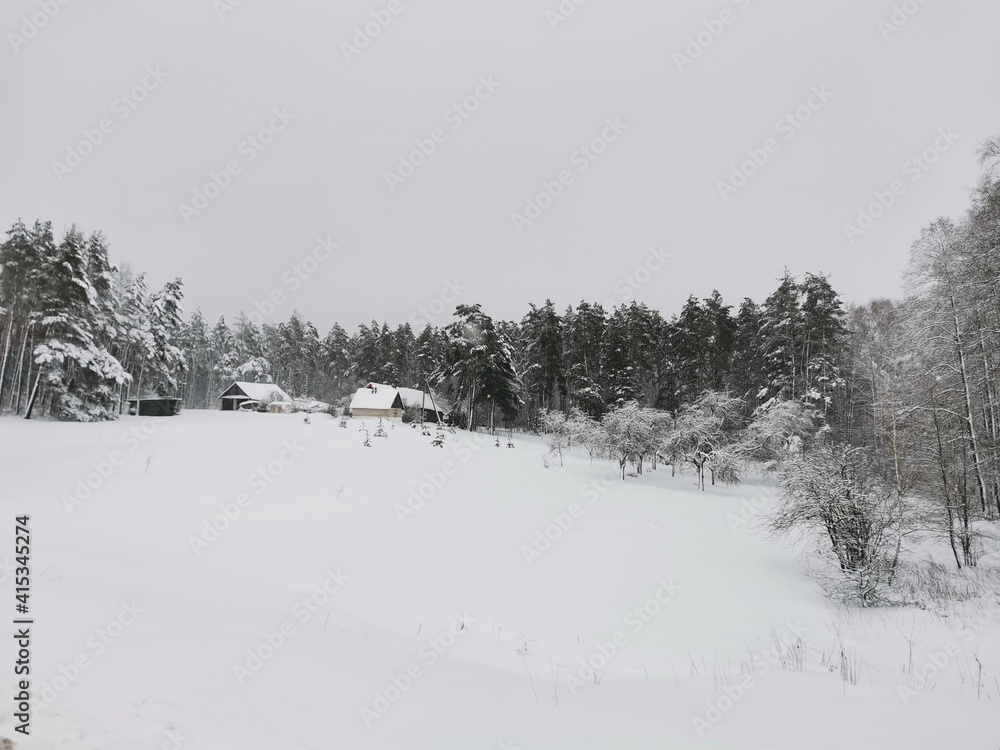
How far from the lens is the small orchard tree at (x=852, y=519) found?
32.1ft

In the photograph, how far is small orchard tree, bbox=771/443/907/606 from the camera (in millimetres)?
9781

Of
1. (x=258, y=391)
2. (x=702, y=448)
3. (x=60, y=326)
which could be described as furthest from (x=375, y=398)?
(x=702, y=448)

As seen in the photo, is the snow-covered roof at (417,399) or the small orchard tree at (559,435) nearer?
the small orchard tree at (559,435)

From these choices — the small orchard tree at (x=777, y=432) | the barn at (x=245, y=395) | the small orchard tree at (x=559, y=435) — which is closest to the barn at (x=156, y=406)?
the barn at (x=245, y=395)

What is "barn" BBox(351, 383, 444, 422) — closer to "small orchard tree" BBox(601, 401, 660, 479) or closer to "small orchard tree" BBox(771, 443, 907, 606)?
"small orchard tree" BBox(601, 401, 660, 479)

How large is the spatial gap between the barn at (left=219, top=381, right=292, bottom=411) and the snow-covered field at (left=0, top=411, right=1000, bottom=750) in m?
44.6

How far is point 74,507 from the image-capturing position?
10.0m

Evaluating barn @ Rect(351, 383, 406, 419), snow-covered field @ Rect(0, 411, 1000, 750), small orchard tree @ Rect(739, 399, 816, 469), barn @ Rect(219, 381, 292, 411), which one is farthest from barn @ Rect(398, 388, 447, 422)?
snow-covered field @ Rect(0, 411, 1000, 750)

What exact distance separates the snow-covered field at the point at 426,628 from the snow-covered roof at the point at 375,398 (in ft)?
108

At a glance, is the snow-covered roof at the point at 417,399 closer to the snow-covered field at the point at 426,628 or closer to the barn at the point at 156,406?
the barn at the point at 156,406

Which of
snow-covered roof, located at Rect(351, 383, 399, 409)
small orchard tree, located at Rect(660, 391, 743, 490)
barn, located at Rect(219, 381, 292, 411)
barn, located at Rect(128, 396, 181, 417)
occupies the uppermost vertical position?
barn, located at Rect(219, 381, 292, 411)

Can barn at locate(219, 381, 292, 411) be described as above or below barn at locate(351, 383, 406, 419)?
above

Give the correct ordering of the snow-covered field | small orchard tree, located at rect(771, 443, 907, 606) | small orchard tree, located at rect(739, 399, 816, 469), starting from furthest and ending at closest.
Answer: small orchard tree, located at rect(739, 399, 816, 469)
small orchard tree, located at rect(771, 443, 907, 606)
the snow-covered field

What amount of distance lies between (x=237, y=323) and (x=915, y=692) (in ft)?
321
